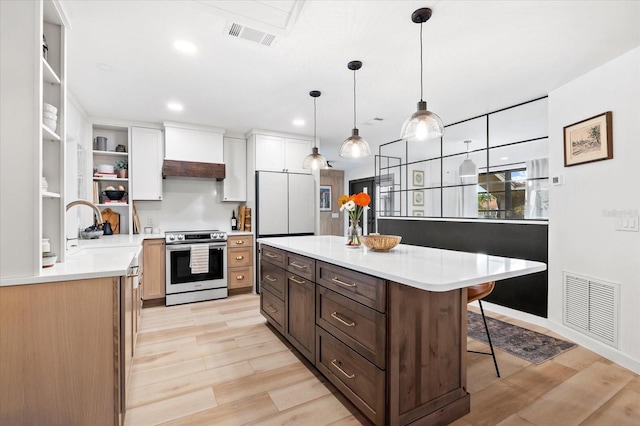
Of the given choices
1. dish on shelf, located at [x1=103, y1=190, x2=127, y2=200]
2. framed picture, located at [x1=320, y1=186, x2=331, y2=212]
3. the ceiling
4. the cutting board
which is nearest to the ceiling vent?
the ceiling

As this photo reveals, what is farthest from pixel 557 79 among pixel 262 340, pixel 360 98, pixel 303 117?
pixel 262 340

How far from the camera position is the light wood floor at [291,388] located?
1800 mm

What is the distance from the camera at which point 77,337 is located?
150cm

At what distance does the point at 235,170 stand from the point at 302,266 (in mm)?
2984

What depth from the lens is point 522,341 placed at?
2.84 m

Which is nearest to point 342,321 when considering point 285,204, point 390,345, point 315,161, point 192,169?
point 390,345

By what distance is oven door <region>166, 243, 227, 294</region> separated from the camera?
3.95 metres

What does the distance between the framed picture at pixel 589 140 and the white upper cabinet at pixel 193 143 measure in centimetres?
419

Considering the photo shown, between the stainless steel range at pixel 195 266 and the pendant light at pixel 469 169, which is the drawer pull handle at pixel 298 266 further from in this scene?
the pendant light at pixel 469 169

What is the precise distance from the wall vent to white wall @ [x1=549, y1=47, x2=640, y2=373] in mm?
49

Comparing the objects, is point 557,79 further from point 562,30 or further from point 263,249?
point 263,249

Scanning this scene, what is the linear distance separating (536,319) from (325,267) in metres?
2.68

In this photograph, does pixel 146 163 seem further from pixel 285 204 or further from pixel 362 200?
pixel 362 200

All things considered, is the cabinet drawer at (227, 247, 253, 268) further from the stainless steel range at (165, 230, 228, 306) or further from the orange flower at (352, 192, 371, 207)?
the orange flower at (352, 192, 371, 207)
